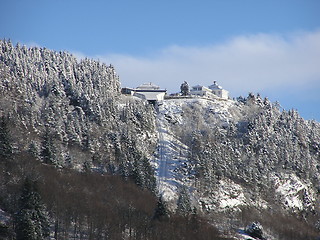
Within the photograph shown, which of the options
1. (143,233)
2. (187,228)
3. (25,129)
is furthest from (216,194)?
(25,129)

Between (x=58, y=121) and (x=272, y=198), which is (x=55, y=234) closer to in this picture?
(x=58, y=121)

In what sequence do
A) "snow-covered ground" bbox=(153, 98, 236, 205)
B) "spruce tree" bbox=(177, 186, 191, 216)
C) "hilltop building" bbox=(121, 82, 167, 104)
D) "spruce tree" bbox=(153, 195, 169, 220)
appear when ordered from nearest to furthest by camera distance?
"spruce tree" bbox=(153, 195, 169, 220)
"spruce tree" bbox=(177, 186, 191, 216)
"snow-covered ground" bbox=(153, 98, 236, 205)
"hilltop building" bbox=(121, 82, 167, 104)

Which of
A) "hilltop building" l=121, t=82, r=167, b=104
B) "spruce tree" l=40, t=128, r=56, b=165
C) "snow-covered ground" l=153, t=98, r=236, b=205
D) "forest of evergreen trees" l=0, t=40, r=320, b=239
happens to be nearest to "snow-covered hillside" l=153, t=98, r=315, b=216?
"snow-covered ground" l=153, t=98, r=236, b=205

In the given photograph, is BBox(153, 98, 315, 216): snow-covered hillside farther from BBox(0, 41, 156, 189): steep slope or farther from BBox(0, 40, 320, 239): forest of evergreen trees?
BBox(0, 41, 156, 189): steep slope

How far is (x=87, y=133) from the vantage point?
429 ft

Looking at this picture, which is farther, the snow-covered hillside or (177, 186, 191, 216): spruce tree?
the snow-covered hillside

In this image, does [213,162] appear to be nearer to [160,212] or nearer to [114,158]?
[114,158]

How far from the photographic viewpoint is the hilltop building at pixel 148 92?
6988 inches

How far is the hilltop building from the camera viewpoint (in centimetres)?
17750

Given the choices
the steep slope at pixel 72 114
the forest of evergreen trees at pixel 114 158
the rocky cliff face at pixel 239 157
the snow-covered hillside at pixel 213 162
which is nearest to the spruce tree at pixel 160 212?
the forest of evergreen trees at pixel 114 158

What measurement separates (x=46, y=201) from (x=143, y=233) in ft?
58.9

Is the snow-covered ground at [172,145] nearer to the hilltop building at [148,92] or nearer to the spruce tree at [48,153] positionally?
the hilltop building at [148,92]

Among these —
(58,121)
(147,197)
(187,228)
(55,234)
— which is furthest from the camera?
(58,121)

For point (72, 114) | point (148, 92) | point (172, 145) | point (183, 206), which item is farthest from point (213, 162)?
point (148, 92)
